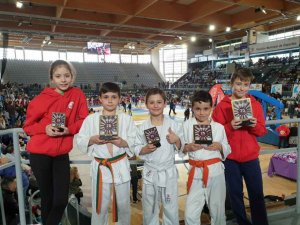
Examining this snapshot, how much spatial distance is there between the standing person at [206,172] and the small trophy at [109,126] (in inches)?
25.2

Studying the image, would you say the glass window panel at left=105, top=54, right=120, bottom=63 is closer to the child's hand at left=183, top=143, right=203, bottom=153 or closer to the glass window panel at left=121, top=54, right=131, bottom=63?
the glass window panel at left=121, top=54, right=131, bottom=63

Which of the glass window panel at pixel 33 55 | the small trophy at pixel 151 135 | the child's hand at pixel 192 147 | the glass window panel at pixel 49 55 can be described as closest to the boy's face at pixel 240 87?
the child's hand at pixel 192 147

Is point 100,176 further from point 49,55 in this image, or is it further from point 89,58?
point 89,58

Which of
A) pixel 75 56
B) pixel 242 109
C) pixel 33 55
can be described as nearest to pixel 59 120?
pixel 242 109

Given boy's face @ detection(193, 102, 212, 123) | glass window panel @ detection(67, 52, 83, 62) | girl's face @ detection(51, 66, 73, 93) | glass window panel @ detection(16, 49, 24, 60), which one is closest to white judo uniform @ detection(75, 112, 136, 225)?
girl's face @ detection(51, 66, 73, 93)

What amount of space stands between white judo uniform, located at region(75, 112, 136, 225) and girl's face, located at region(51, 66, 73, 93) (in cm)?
35

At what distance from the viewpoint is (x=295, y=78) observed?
20.7m

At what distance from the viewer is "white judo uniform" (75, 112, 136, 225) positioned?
2.21 metres

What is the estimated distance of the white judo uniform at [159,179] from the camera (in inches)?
89.7

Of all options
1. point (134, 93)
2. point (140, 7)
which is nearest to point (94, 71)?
point (134, 93)

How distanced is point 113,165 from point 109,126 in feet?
1.13

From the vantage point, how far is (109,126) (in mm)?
2129

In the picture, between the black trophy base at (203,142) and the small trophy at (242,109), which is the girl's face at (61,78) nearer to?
the black trophy base at (203,142)

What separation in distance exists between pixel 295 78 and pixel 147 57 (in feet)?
78.9
